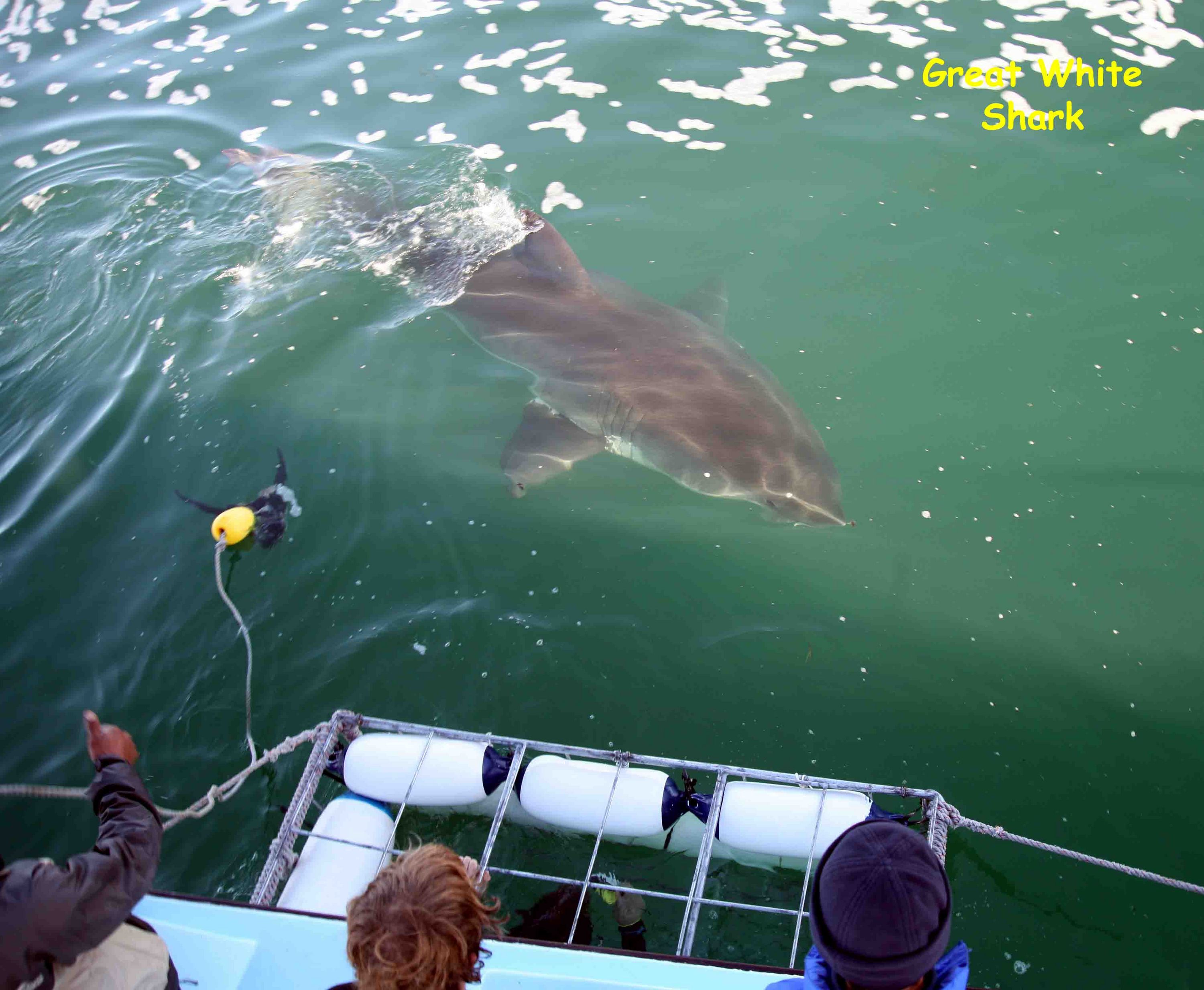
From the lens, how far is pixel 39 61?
11898 mm

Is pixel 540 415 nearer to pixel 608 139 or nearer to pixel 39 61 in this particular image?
pixel 608 139

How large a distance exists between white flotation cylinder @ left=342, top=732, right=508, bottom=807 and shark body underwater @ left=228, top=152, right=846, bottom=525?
245 cm

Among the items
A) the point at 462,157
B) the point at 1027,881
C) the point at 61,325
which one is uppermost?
the point at 462,157

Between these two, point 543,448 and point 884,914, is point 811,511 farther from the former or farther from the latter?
point 884,914

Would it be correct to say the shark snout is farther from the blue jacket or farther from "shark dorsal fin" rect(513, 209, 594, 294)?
the blue jacket

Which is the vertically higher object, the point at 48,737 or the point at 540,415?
the point at 540,415

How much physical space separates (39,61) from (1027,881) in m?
14.5

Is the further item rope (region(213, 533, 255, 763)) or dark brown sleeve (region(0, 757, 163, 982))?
rope (region(213, 533, 255, 763))

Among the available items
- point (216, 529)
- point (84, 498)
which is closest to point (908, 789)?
point (216, 529)

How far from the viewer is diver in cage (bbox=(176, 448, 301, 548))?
5988mm

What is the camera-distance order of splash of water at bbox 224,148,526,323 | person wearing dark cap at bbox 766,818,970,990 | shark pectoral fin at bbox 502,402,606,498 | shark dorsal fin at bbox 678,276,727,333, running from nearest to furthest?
person wearing dark cap at bbox 766,818,970,990
shark pectoral fin at bbox 502,402,606,498
shark dorsal fin at bbox 678,276,727,333
splash of water at bbox 224,148,526,323

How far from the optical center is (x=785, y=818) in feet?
12.8

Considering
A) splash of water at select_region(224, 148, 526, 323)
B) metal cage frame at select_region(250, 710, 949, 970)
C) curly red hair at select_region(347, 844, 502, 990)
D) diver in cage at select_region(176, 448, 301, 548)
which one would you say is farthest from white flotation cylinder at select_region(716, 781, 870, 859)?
splash of water at select_region(224, 148, 526, 323)

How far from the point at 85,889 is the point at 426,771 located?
1.83 meters
